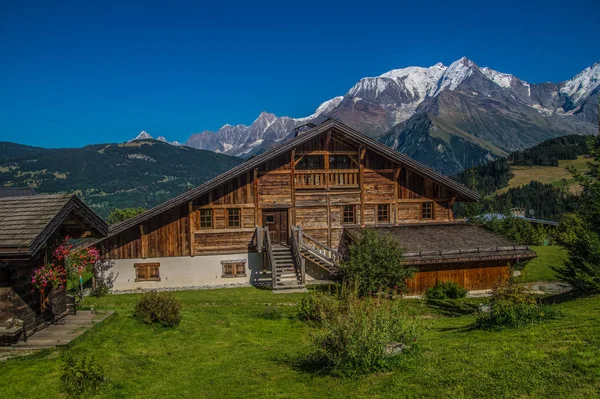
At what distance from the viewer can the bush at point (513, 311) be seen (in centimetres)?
1183

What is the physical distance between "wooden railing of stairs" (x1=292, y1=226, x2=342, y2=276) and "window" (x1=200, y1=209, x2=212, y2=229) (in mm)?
5255

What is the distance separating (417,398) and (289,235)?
2120 cm

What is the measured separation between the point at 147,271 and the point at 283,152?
11.0 meters

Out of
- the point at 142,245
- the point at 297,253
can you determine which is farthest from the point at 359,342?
the point at 142,245

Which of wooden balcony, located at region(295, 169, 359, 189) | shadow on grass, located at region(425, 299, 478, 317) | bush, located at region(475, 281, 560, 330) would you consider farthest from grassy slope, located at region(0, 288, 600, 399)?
wooden balcony, located at region(295, 169, 359, 189)

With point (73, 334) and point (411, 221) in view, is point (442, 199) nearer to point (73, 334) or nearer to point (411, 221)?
point (411, 221)

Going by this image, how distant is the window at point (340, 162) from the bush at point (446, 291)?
9.66 m

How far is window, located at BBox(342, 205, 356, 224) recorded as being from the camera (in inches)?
1160

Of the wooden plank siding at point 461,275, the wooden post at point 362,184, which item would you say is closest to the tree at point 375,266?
the wooden plank siding at point 461,275

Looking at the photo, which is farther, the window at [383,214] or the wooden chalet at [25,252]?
the window at [383,214]

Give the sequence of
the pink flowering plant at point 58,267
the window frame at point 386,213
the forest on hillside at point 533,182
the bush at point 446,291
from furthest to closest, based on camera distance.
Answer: the forest on hillside at point 533,182, the window frame at point 386,213, the bush at point 446,291, the pink flowering plant at point 58,267

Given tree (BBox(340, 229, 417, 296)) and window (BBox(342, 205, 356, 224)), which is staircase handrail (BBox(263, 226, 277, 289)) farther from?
window (BBox(342, 205, 356, 224))

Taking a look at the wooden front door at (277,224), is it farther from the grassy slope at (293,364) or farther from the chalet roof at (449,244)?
the grassy slope at (293,364)

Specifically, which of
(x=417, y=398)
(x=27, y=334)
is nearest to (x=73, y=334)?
(x=27, y=334)
